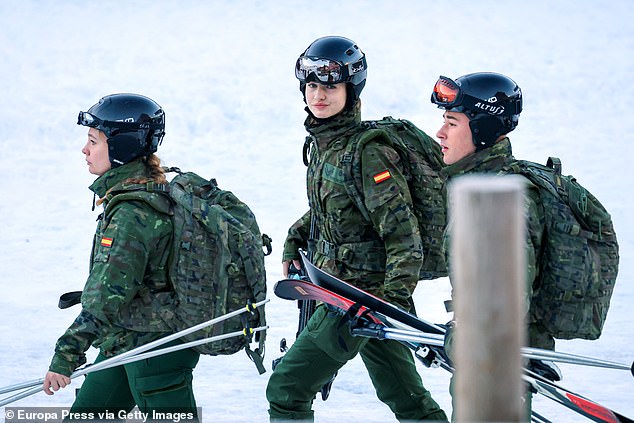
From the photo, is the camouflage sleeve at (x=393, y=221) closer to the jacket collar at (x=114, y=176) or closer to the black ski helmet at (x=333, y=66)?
the black ski helmet at (x=333, y=66)

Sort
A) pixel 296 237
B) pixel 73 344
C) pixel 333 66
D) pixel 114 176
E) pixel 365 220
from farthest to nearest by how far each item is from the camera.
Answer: pixel 296 237, pixel 333 66, pixel 365 220, pixel 114 176, pixel 73 344

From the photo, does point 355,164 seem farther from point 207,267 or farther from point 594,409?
point 594,409

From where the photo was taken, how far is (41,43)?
20.0m

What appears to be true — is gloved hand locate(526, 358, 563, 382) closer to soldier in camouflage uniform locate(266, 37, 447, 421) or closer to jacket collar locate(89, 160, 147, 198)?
soldier in camouflage uniform locate(266, 37, 447, 421)

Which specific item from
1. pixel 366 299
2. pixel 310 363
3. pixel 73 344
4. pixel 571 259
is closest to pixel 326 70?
pixel 366 299

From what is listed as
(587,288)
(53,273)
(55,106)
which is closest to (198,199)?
(587,288)

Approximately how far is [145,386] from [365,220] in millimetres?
1258

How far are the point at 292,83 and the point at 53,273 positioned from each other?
26.8 feet

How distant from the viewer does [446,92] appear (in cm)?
516

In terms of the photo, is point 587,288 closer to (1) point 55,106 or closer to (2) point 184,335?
(2) point 184,335

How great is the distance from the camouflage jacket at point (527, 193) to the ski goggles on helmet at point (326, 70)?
2.91 feet

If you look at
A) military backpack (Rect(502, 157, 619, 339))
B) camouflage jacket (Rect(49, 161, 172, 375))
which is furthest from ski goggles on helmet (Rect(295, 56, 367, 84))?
military backpack (Rect(502, 157, 619, 339))

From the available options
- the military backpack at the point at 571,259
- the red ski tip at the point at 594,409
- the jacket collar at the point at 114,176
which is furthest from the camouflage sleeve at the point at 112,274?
the red ski tip at the point at 594,409

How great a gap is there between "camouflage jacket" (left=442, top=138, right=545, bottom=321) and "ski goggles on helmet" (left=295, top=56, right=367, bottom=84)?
2.91 feet
